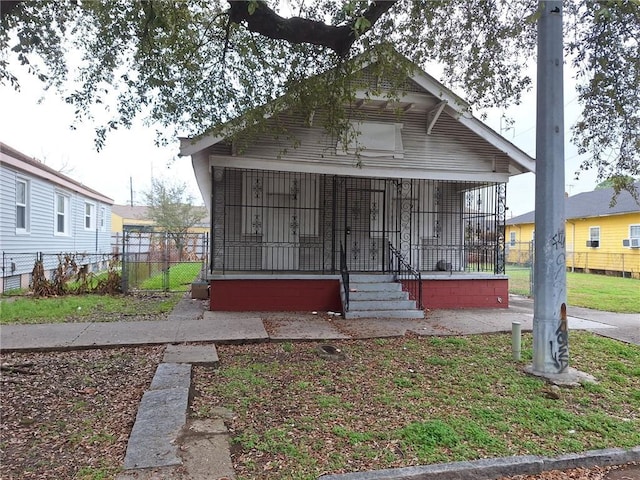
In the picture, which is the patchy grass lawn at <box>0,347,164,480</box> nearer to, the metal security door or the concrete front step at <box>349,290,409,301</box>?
the concrete front step at <box>349,290,409,301</box>

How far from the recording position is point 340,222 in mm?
10875

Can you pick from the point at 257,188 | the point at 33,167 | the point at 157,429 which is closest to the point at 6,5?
the point at 157,429

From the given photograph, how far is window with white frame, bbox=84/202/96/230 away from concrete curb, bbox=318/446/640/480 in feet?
64.5

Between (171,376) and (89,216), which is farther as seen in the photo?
(89,216)

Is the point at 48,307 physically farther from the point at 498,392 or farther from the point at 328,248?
the point at 498,392

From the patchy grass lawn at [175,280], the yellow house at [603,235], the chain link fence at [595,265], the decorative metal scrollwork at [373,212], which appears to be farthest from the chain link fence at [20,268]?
the yellow house at [603,235]

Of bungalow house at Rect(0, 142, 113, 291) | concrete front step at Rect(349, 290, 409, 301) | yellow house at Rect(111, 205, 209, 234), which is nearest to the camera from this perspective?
concrete front step at Rect(349, 290, 409, 301)

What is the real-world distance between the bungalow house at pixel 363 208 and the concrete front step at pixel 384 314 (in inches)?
1.2

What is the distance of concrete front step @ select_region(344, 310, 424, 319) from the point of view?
8.66 metres

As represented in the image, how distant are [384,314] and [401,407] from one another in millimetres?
4570

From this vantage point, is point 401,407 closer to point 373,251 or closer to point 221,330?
point 221,330

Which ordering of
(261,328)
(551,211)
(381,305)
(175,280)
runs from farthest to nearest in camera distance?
(175,280) → (381,305) → (261,328) → (551,211)

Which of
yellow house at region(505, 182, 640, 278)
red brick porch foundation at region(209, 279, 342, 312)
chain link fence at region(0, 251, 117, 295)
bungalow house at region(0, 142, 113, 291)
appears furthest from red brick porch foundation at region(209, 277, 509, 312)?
yellow house at region(505, 182, 640, 278)

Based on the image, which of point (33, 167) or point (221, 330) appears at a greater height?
point (33, 167)
